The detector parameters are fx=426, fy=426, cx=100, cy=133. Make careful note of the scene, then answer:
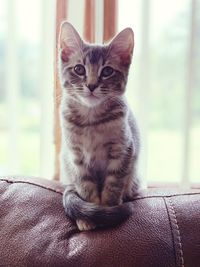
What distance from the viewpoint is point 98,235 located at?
1006 mm

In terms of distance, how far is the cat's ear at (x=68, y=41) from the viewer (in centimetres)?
115

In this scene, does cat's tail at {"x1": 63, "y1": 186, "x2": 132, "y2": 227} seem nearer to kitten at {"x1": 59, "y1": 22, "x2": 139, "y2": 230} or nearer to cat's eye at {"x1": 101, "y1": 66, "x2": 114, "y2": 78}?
kitten at {"x1": 59, "y1": 22, "x2": 139, "y2": 230}

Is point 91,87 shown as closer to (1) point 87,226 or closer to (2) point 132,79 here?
(1) point 87,226

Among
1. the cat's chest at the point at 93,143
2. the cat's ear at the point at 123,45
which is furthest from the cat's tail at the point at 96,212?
the cat's ear at the point at 123,45

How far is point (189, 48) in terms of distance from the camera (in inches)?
59.9

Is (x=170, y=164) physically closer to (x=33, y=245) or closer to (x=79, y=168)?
(x=79, y=168)

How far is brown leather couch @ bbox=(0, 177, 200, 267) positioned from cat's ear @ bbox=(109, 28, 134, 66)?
392 mm

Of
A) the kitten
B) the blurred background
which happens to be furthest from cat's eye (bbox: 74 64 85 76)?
the blurred background

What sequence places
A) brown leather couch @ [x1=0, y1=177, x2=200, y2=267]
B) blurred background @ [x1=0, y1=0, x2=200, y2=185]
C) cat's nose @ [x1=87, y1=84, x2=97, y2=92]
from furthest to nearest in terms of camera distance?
blurred background @ [x1=0, y1=0, x2=200, y2=185] → cat's nose @ [x1=87, y1=84, x2=97, y2=92] → brown leather couch @ [x1=0, y1=177, x2=200, y2=267]

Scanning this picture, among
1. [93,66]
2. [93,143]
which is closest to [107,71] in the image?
[93,66]

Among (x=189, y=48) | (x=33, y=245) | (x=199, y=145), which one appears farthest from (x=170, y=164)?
(x=33, y=245)

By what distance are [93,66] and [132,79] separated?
0.43 meters

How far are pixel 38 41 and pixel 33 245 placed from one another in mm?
826

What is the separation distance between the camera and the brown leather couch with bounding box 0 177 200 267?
954 mm
